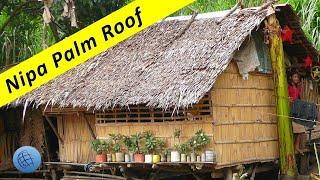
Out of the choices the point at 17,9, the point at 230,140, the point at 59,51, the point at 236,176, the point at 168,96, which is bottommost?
the point at 236,176

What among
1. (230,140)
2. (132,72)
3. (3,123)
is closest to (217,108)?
(230,140)

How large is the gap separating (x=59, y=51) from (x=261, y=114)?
3.91 meters

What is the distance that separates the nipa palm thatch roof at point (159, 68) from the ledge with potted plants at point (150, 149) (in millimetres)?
645

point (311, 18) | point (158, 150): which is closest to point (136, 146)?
point (158, 150)

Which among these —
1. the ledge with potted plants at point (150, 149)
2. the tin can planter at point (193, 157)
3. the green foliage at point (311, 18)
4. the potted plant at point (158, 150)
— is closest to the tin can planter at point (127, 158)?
the ledge with potted plants at point (150, 149)

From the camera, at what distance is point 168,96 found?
8773 mm

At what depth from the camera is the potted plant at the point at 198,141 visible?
877 centimetres

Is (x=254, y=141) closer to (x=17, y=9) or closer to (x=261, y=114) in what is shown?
(x=261, y=114)

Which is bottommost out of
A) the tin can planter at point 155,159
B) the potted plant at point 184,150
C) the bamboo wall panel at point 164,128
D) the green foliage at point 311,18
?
the tin can planter at point 155,159

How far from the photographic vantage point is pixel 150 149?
30.3 ft

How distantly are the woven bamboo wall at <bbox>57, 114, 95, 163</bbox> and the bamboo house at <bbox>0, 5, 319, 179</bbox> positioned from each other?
0.06ft

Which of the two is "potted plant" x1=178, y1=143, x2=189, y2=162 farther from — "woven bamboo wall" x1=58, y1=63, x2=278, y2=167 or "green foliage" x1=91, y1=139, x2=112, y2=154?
"green foliage" x1=91, y1=139, x2=112, y2=154

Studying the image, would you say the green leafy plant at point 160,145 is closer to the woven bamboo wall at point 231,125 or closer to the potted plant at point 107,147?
the woven bamboo wall at point 231,125

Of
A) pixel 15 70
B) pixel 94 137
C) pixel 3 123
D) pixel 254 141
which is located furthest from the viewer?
pixel 3 123
